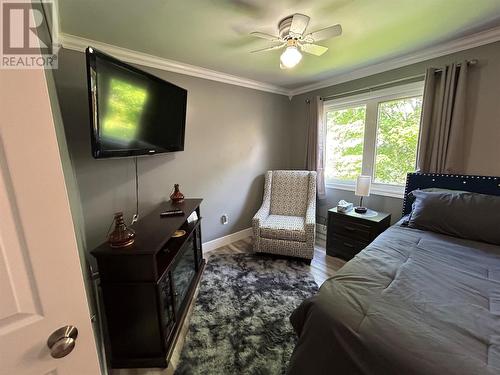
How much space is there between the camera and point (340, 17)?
1650mm

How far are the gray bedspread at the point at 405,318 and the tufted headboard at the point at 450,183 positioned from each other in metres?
0.91

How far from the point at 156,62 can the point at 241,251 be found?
97.6 inches

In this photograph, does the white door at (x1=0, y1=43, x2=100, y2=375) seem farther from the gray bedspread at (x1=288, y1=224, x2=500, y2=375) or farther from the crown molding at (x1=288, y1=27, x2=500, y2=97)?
the crown molding at (x1=288, y1=27, x2=500, y2=97)

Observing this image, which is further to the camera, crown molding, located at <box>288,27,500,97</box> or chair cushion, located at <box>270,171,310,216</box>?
chair cushion, located at <box>270,171,310,216</box>

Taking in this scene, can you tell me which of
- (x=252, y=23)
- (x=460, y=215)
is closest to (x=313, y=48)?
(x=252, y=23)

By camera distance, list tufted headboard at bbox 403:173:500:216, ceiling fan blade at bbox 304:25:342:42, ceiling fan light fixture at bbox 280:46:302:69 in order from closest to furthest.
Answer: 1. ceiling fan blade at bbox 304:25:342:42
2. ceiling fan light fixture at bbox 280:46:302:69
3. tufted headboard at bbox 403:173:500:216

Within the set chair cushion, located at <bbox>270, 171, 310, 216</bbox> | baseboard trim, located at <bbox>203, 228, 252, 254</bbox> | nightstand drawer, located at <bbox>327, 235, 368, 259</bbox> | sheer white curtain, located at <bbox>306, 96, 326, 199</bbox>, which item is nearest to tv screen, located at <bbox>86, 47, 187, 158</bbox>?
baseboard trim, located at <bbox>203, 228, 252, 254</bbox>

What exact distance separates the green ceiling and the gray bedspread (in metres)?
1.76

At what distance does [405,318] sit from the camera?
94 cm

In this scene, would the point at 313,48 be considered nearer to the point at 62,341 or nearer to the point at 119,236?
the point at 119,236

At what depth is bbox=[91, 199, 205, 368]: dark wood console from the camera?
132cm

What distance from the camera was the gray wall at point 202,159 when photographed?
6.31 ft

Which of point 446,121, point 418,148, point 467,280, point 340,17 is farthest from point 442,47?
point 467,280

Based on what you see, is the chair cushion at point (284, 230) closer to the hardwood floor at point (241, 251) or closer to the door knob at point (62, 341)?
the hardwood floor at point (241, 251)
